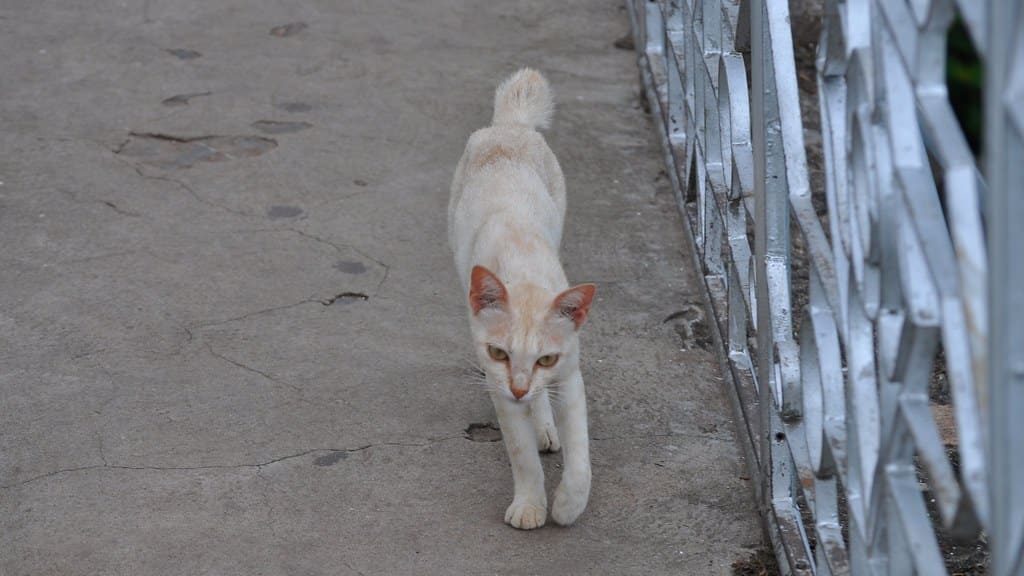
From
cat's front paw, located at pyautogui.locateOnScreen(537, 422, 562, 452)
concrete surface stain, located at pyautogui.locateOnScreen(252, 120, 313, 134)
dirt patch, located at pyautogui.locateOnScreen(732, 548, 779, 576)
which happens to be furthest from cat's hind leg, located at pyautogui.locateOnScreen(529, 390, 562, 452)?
concrete surface stain, located at pyautogui.locateOnScreen(252, 120, 313, 134)

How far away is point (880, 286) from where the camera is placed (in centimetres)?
192

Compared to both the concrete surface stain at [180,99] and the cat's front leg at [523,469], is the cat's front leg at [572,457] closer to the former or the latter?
the cat's front leg at [523,469]

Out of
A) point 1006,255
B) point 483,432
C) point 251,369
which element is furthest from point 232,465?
point 1006,255

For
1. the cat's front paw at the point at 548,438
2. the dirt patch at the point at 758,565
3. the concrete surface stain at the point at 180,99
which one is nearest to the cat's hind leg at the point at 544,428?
the cat's front paw at the point at 548,438

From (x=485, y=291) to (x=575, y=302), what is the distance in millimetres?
204

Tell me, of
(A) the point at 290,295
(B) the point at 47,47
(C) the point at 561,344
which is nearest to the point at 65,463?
(A) the point at 290,295

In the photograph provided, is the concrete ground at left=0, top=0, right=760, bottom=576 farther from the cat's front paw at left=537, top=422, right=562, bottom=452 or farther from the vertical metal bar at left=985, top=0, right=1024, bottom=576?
the vertical metal bar at left=985, top=0, right=1024, bottom=576

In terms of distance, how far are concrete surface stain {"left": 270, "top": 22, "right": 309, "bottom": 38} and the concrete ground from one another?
0.03 meters

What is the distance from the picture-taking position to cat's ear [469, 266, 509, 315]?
283 cm

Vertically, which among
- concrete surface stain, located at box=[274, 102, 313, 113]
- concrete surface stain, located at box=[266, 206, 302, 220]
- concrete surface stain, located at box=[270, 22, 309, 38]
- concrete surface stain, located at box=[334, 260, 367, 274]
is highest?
concrete surface stain, located at box=[270, 22, 309, 38]

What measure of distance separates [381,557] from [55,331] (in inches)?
57.8

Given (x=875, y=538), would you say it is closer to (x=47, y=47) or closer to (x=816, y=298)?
(x=816, y=298)

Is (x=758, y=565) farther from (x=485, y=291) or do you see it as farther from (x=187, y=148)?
(x=187, y=148)

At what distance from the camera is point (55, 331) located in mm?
3834
